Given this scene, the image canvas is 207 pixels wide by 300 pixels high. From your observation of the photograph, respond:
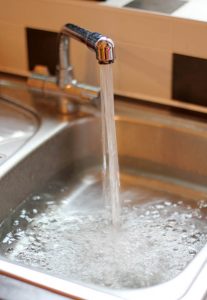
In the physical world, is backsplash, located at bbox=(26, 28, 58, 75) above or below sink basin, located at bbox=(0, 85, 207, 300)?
above

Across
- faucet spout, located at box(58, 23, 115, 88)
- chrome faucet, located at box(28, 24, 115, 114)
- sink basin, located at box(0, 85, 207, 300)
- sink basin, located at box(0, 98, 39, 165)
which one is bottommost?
sink basin, located at box(0, 85, 207, 300)

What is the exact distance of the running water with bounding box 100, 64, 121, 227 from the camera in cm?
117

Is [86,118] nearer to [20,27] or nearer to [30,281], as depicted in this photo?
[20,27]

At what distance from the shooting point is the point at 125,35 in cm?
131

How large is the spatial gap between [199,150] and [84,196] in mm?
238

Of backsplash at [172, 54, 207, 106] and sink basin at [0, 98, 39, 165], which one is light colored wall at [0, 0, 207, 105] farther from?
sink basin at [0, 98, 39, 165]

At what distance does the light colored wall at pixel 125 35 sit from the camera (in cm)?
126

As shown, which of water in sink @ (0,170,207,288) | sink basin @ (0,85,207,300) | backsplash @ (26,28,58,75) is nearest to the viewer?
water in sink @ (0,170,207,288)

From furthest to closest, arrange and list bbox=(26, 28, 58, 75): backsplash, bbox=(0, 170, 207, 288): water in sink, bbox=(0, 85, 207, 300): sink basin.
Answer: bbox=(26, 28, 58, 75): backsplash → bbox=(0, 85, 207, 300): sink basin → bbox=(0, 170, 207, 288): water in sink

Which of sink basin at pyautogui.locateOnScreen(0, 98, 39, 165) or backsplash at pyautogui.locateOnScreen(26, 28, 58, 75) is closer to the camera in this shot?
sink basin at pyautogui.locateOnScreen(0, 98, 39, 165)

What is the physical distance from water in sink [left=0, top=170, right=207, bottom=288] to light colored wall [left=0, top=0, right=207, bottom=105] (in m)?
0.20

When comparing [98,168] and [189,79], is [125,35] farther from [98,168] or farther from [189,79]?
[98,168]

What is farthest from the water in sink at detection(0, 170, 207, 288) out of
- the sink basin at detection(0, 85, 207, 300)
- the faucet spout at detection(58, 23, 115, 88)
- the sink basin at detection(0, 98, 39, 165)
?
the faucet spout at detection(58, 23, 115, 88)

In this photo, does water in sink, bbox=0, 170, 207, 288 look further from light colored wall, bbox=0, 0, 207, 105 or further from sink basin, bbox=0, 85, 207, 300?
light colored wall, bbox=0, 0, 207, 105
